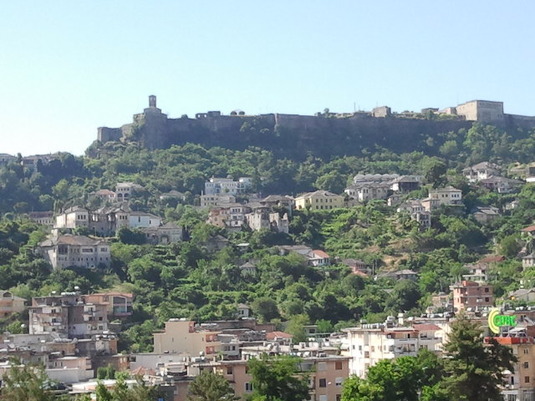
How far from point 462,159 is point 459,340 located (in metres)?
78.3

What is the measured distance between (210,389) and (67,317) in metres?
29.7

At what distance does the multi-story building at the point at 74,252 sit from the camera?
82.7 metres

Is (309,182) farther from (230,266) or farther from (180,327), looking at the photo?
(180,327)

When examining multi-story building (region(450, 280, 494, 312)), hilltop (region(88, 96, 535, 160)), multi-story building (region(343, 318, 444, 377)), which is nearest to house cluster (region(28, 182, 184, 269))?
hilltop (region(88, 96, 535, 160))

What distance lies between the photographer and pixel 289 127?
401 ft

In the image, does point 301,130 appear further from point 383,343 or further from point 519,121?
point 383,343

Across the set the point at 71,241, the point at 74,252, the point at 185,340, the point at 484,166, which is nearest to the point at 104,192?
the point at 71,241

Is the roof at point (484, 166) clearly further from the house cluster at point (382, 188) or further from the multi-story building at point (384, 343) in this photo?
the multi-story building at point (384, 343)

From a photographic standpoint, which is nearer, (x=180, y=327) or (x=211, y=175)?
(x=180, y=327)

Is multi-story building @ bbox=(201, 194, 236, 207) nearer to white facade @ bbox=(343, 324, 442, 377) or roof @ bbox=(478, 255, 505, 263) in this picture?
roof @ bbox=(478, 255, 505, 263)

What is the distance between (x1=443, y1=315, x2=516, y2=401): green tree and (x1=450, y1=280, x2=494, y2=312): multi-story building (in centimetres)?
2989

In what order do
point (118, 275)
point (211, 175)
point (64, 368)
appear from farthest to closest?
point (211, 175) < point (118, 275) < point (64, 368)

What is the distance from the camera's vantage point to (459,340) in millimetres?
41469

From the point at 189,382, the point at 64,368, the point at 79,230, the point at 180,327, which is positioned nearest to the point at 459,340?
the point at 189,382
